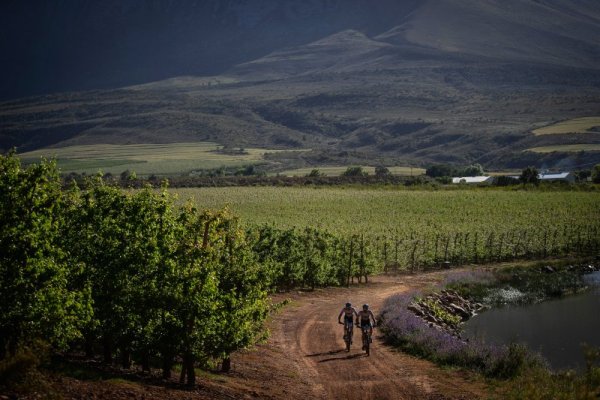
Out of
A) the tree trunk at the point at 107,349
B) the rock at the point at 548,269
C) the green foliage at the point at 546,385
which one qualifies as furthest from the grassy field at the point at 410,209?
the tree trunk at the point at 107,349

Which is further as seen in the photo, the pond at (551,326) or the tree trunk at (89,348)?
the pond at (551,326)

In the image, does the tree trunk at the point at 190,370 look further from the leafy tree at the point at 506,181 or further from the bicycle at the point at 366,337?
the leafy tree at the point at 506,181

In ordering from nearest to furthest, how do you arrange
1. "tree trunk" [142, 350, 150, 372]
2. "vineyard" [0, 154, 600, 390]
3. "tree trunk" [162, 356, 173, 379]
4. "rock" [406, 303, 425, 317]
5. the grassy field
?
1. "vineyard" [0, 154, 600, 390]
2. "tree trunk" [162, 356, 173, 379]
3. "tree trunk" [142, 350, 150, 372]
4. "rock" [406, 303, 425, 317]
5. the grassy field

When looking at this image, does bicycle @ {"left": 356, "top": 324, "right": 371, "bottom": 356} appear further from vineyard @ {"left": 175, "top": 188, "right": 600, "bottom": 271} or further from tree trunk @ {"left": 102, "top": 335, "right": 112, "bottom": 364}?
vineyard @ {"left": 175, "top": 188, "right": 600, "bottom": 271}

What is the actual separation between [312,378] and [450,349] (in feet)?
19.6

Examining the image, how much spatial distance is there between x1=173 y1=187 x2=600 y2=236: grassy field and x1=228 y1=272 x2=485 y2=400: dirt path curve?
3290cm

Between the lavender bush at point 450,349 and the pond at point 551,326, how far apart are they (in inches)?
142

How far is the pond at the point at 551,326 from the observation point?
3297 centimetres

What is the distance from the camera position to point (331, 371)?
24641mm

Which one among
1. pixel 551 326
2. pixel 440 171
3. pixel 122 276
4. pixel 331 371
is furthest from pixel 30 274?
pixel 440 171

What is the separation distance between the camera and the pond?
1298 inches

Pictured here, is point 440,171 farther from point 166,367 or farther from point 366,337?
point 166,367

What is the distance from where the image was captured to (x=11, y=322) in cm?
1733

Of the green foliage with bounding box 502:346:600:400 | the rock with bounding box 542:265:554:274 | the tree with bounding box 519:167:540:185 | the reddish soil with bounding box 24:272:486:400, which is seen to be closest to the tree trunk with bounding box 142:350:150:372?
the reddish soil with bounding box 24:272:486:400
